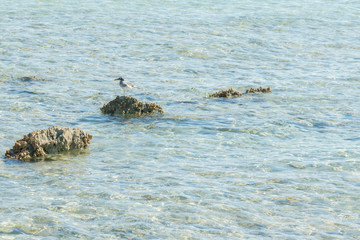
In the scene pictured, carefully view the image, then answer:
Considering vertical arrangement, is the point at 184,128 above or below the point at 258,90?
below

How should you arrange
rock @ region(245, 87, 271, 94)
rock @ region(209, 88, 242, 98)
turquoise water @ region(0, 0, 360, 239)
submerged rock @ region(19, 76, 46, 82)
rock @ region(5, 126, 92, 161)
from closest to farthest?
turquoise water @ region(0, 0, 360, 239), rock @ region(5, 126, 92, 161), rock @ region(209, 88, 242, 98), rock @ region(245, 87, 271, 94), submerged rock @ region(19, 76, 46, 82)

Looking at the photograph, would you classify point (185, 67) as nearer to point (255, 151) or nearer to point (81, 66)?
point (81, 66)

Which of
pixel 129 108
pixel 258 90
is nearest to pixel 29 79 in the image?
pixel 129 108

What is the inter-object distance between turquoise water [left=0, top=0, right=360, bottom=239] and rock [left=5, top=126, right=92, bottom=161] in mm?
239

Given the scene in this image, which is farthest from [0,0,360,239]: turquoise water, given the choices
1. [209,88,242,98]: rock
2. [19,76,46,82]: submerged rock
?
[209,88,242,98]: rock

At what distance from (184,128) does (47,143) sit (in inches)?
151

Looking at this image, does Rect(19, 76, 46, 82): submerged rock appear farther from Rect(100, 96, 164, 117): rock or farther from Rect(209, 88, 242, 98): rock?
Rect(209, 88, 242, 98): rock

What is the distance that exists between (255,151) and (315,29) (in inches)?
717

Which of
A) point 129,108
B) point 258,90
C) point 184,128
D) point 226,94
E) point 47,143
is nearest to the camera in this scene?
point 47,143

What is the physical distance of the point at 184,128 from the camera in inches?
569

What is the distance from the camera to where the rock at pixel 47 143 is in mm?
11758

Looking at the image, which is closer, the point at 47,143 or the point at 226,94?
the point at 47,143

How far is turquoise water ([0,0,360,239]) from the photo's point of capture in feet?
30.5

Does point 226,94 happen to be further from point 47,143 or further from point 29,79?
point 47,143
